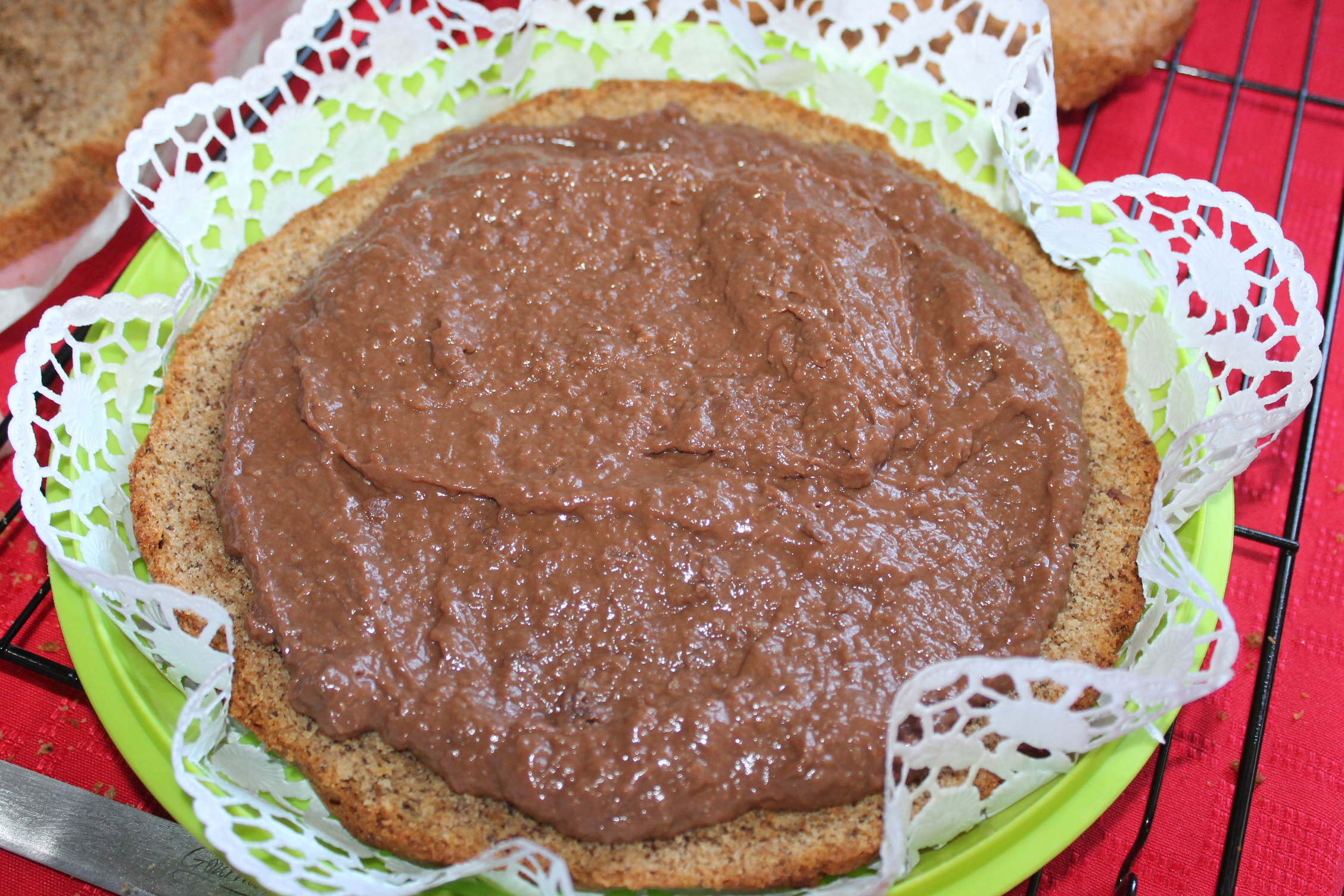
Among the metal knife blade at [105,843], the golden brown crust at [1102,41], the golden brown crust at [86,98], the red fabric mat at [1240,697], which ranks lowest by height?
the metal knife blade at [105,843]

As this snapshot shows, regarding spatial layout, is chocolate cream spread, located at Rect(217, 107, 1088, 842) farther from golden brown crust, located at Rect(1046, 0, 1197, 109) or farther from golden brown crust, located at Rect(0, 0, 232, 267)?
golden brown crust, located at Rect(0, 0, 232, 267)

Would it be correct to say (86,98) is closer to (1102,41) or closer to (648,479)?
(648,479)

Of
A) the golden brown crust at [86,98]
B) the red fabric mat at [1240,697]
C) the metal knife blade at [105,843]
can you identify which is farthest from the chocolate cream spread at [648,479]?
the golden brown crust at [86,98]

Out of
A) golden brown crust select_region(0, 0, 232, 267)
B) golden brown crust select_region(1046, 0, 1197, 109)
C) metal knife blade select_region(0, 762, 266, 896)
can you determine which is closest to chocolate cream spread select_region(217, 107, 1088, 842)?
metal knife blade select_region(0, 762, 266, 896)

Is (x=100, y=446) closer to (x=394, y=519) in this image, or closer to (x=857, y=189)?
(x=394, y=519)

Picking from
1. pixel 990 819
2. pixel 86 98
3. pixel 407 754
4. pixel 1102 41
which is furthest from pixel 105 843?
pixel 1102 41

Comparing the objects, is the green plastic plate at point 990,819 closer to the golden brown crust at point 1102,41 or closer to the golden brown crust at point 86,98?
the golden brown crust at point 86,98

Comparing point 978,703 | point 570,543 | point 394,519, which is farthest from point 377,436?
point 978,703
